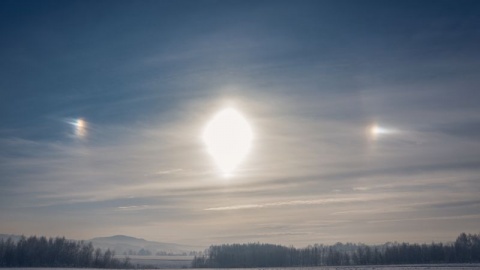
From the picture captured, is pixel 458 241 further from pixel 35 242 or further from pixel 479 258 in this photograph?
pixel 35 242

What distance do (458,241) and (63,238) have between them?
156713 mm

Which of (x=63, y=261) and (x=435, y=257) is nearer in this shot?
(x=63, y=261)

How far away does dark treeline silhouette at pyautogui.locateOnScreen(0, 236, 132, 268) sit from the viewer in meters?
148

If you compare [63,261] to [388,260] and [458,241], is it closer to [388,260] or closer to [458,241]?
[388,260]

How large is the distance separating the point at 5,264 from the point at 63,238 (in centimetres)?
3018

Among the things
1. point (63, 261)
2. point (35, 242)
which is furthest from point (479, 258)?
point (35, 242)

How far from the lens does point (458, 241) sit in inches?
7411

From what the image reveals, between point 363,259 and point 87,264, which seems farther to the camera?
point 363,259

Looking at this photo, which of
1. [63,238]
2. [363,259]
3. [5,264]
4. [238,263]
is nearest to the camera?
[5,264]

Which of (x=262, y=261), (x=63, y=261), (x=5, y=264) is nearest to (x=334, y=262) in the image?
(x=262, y=261)

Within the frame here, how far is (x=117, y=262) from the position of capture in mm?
174250

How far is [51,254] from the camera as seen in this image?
521 feet

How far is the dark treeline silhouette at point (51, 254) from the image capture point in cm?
14825

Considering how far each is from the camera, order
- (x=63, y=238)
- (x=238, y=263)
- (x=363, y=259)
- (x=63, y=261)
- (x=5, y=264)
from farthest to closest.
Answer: (x=238, y=263)
(x=363, y=259)
(x=63, y=238)
(x=63, y=261)
(x=5, y=264)
